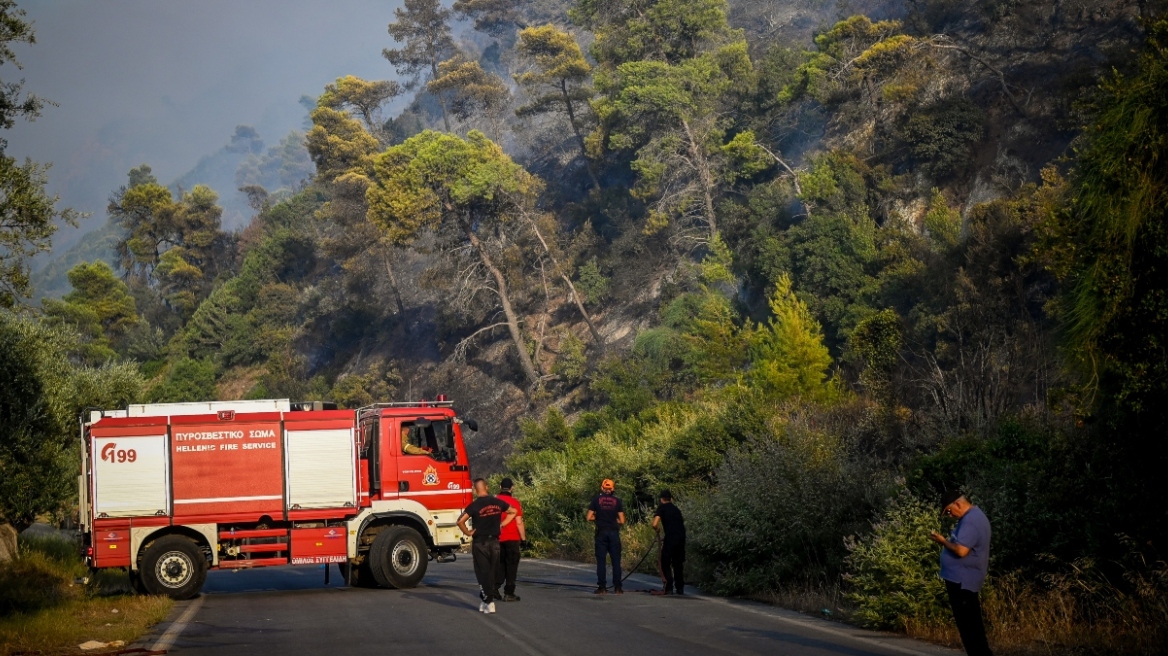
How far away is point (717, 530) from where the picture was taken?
64.1 ft

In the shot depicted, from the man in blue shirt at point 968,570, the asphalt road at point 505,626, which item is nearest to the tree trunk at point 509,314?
the asphalt road at point 505,626

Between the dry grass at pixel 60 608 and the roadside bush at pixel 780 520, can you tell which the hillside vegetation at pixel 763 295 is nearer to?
the roadside bush at pixel 780 520

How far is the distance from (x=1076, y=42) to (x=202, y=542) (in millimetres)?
45715

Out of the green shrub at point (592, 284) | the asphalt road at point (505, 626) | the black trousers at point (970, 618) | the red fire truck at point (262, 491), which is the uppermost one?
the green shrub at point (592, 284)

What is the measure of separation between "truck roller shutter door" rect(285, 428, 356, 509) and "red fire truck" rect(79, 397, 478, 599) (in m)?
0.02

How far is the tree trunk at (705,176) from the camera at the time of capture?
6278 centimetres

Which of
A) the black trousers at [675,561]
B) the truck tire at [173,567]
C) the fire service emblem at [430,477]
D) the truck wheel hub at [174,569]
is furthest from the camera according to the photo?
the fire service emblem at [430,477]

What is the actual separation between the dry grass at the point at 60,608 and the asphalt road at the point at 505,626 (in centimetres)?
63

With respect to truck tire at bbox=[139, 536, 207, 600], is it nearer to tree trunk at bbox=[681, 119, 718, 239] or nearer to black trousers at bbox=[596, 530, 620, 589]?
black trousers at bbox=[596, 530, 620, 589]

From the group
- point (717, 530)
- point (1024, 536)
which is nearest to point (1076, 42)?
point (717, 530)

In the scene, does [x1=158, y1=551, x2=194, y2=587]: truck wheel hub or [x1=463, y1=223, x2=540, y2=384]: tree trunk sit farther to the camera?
[x1=463, y1=223, x2=540, y2=384]: tree trunk

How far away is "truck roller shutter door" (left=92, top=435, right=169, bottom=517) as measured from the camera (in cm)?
2017

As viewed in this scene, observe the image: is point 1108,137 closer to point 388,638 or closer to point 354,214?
point 388,638

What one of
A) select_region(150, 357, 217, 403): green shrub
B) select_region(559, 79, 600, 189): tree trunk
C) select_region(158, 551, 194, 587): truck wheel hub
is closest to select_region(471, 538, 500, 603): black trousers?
→ select_region(158, 551, 194, 587): truck wheel hub
